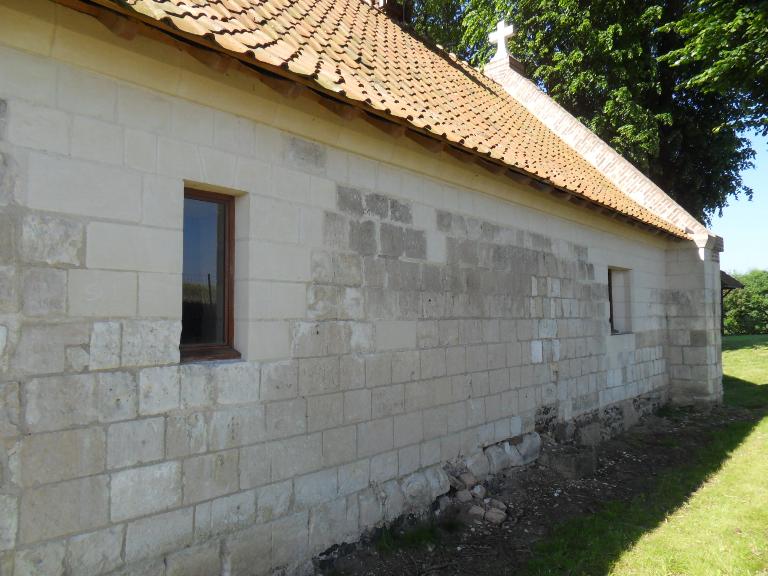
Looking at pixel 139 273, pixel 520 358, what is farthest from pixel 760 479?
pixel 139 273

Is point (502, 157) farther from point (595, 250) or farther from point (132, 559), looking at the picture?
point (132, 559)

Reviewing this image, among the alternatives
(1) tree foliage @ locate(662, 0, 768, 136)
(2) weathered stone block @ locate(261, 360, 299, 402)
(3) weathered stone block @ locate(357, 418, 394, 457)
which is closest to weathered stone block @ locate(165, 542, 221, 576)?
(2) weathered stone block @ locate(261, 360, 299, 402)

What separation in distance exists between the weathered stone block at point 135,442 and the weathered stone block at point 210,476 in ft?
0.75

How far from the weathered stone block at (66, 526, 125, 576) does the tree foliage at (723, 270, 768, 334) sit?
1422 inches

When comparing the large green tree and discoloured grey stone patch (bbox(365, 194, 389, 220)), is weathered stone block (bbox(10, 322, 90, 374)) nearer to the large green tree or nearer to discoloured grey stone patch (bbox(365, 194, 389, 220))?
discoloured grey stone patch (bbox(365, 194, 389, 220))

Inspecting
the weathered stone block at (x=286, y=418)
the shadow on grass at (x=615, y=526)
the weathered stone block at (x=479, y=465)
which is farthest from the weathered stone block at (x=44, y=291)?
the weathered stone block at (x=479, y=465)

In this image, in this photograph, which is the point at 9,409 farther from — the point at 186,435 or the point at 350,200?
the point at 350,200

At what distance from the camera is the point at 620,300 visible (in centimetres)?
945

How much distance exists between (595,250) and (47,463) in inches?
291

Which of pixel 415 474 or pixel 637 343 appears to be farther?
pixel 637 343

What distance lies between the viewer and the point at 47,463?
9.02ft

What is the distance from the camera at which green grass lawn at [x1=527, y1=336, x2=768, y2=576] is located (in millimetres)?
4348

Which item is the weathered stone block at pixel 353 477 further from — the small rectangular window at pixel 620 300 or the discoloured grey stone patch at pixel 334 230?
the small rectangular window at pixel 620 300

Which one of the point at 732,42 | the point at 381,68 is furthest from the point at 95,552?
the point at 732,42
